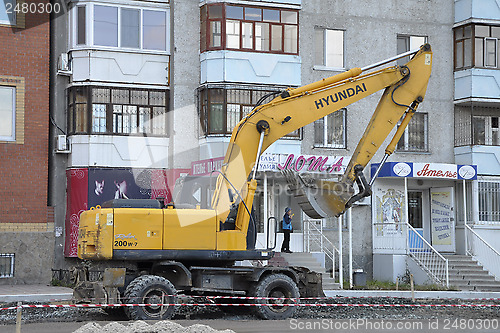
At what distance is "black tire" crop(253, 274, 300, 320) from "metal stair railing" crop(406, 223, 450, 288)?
1045cm

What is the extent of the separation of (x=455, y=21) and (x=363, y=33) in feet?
12.1

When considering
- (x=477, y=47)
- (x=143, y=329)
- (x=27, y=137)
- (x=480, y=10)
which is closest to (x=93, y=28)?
(x=27, y=137)

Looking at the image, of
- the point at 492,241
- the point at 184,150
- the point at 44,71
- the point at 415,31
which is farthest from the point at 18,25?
the point at 492,241

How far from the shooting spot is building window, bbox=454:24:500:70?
100ft

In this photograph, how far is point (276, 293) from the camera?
58.0 ft

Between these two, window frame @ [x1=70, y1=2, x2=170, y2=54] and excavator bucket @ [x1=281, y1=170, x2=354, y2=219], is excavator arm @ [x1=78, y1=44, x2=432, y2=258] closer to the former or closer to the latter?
excavator bucket @ [x1=281, y1=170, x2=354, y2=219]

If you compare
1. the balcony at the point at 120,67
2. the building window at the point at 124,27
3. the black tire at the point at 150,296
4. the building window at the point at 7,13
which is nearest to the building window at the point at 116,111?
the balcony at the point at 120,67

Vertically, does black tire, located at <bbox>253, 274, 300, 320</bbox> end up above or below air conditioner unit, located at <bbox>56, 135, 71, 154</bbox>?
below

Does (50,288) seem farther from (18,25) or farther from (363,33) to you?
(363,33)

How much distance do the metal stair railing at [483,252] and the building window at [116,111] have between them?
11394mm

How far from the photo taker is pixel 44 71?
89.1 feet

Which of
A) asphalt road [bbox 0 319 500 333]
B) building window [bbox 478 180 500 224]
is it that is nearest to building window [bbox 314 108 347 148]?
building window [bbox 478 180 500 224]

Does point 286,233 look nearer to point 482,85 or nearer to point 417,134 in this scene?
point 417,134

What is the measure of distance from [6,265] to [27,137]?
4.12 m
